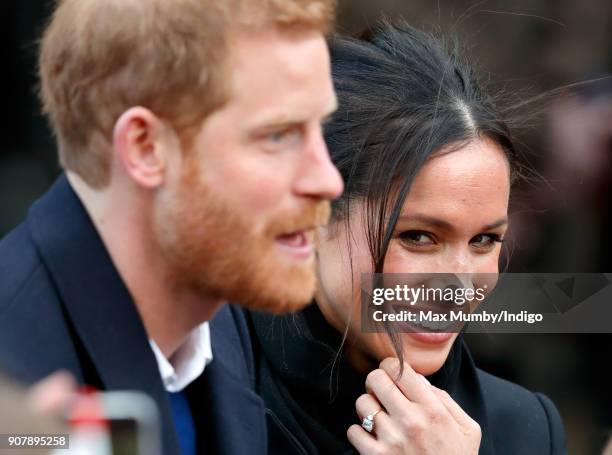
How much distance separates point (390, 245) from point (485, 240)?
228 millimetres

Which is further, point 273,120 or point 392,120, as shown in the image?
point 392,120

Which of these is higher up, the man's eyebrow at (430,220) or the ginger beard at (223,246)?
the man's eyebrow at (430,220)

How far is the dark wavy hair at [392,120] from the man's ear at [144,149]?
0.74m

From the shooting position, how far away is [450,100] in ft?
9.57

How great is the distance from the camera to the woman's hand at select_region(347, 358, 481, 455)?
272 centimetres

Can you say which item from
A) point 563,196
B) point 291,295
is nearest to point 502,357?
point 563,196

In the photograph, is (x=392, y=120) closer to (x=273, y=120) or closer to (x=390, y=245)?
(x=390, y=245)

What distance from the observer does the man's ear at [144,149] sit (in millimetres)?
2129

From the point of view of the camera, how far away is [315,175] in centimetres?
218

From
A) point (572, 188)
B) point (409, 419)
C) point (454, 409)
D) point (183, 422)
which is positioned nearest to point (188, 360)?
point (183, 422)

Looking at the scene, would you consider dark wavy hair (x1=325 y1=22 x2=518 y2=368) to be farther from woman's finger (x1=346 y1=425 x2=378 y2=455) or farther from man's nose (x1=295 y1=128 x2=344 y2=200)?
man's nose (x1=295 y1=128 x2=344 y2=200)

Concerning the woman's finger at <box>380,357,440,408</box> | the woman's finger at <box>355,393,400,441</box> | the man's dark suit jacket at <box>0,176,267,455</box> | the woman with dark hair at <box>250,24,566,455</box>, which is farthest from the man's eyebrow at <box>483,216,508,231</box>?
the man's dark suit jacket at <box>0,176,267,455</box>

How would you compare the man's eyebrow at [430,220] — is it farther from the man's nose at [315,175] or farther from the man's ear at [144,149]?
the man's ear at [144,149]

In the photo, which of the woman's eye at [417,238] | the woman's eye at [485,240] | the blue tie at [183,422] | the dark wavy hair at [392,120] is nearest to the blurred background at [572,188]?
the dark wavy hair at [392,120]
